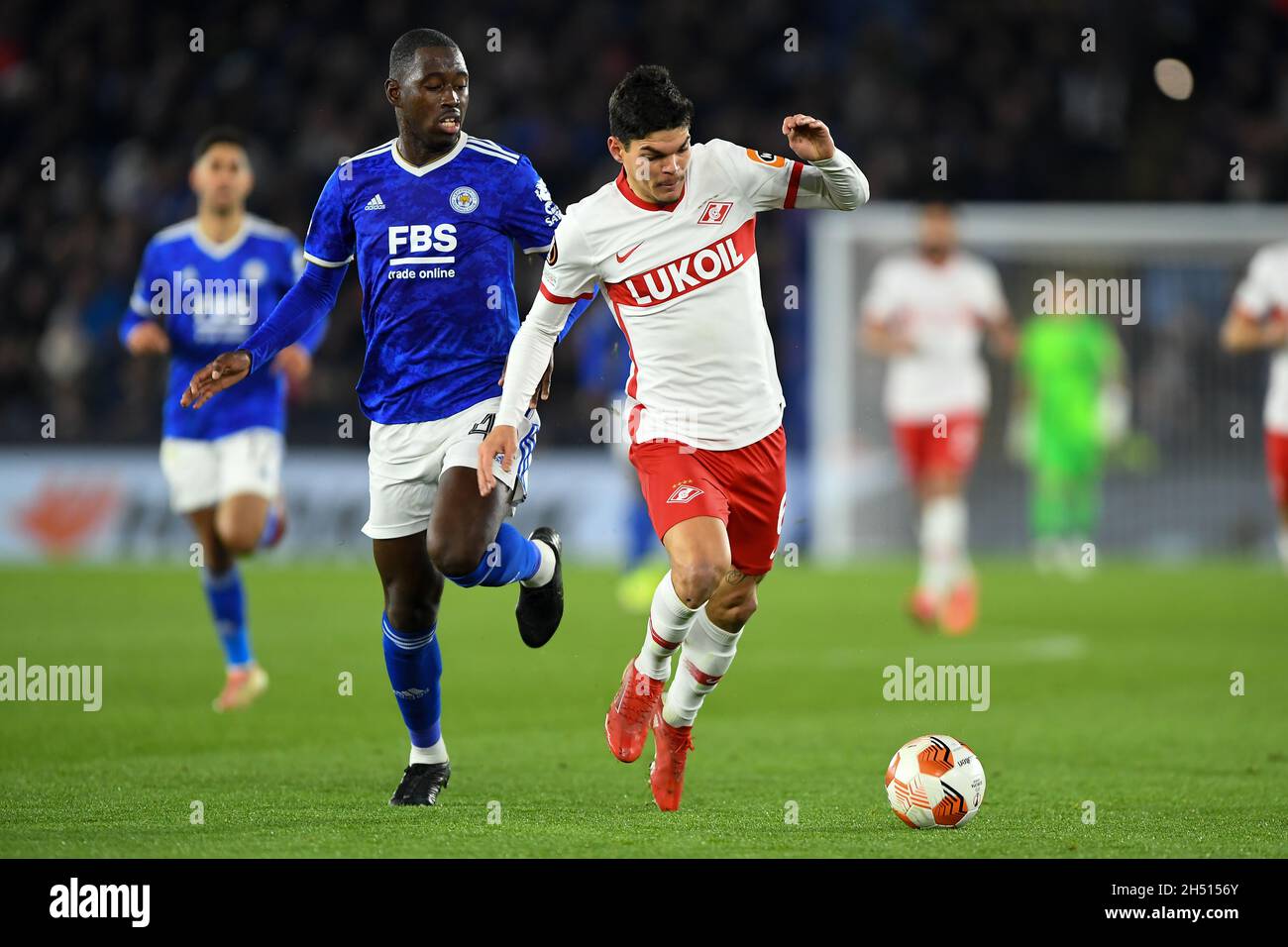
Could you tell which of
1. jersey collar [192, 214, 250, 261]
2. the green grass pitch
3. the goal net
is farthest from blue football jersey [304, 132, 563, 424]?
the goal net

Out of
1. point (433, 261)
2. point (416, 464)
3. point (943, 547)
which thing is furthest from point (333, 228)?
point (943, 547)

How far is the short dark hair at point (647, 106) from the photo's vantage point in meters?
5.88

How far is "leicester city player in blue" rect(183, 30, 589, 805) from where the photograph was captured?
20.8 feet

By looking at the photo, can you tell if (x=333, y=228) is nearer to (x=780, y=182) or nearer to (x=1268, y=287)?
(x=780, y=182)

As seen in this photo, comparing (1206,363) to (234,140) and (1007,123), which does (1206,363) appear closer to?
(1007,123)

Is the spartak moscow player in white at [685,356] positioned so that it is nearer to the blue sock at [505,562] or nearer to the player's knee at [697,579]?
the player's knee at [697,579]

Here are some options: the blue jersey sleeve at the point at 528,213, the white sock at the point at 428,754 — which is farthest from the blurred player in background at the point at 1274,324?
the white sock at the point at 428,754

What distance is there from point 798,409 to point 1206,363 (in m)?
3.97

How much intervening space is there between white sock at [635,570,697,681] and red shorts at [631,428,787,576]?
0.71 ft

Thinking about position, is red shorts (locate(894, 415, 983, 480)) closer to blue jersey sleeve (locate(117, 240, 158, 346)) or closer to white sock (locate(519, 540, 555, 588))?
blue jersey sleeve (locate(117, 240, 158, 346))

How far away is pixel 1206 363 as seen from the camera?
18.2 metres

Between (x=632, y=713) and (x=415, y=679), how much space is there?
0.77 m

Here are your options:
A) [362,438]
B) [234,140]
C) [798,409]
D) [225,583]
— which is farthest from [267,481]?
[798,409]

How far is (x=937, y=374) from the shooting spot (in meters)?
12.9
